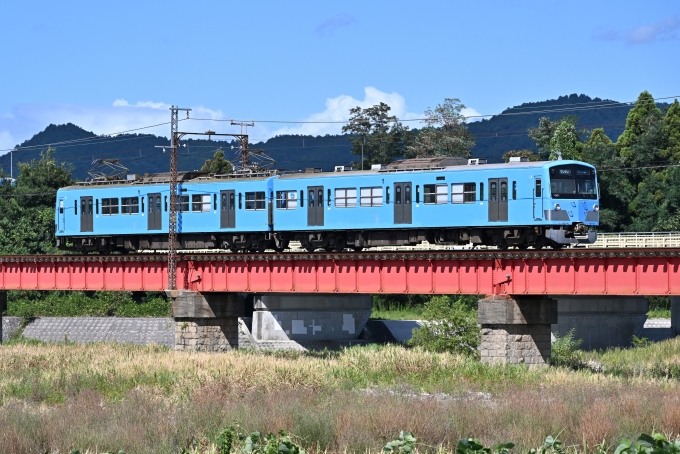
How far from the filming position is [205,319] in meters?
53.3

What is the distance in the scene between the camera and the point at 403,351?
46438 millimetres

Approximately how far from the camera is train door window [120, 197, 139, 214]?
5216 centimetres

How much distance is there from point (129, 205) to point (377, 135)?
66.4m

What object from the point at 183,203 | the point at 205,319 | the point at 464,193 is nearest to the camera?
the point at 464,193

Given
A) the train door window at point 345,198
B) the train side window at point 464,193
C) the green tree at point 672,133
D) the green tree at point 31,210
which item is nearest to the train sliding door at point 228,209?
the train door window at point 345,198

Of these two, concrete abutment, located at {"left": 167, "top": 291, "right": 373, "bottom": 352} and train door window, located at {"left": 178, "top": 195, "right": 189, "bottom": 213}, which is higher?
train door window, located at {"left": 178, "top": 195, "right": 189, "bottom": 213}

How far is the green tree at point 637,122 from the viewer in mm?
97688

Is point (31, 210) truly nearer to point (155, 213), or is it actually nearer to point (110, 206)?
point (110, 206)

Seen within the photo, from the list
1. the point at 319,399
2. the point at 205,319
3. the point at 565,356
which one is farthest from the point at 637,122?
the point at 319,399

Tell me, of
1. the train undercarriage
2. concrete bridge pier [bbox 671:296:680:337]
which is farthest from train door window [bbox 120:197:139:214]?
concrete bridge pier [bbox 671:296:680:337]

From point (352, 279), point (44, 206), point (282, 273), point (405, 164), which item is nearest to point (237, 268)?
point (282, 273)

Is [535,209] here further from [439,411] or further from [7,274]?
[7,274]

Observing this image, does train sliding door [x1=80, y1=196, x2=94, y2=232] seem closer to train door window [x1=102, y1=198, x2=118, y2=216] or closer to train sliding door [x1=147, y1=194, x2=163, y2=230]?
train door window [x1=102, y1=198, x2=118, y2=216]

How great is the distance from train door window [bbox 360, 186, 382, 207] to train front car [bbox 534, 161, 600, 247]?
6853 mm
